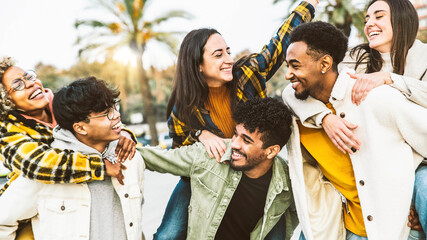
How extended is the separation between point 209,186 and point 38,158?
1206mm

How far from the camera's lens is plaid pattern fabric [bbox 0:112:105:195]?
74.1 inches

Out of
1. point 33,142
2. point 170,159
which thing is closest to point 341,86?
point 170,159

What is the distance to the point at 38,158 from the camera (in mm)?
1894

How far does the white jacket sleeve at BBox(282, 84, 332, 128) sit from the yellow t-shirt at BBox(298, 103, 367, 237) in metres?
0.14

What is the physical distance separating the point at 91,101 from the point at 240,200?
53.1 inches

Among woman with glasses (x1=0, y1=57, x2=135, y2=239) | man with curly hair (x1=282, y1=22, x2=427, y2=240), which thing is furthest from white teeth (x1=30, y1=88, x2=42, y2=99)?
man with curly hair (x1=282, y1=22, x2=427, y2=240)

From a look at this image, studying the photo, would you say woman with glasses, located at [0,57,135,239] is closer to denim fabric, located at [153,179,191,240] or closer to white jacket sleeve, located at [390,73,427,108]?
denim fabric, located at [153,179,191,240]

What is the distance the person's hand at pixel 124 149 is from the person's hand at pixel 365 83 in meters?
1.57

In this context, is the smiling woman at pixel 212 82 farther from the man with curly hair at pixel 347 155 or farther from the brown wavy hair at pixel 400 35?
the brown wavy hair at pixel 400 35

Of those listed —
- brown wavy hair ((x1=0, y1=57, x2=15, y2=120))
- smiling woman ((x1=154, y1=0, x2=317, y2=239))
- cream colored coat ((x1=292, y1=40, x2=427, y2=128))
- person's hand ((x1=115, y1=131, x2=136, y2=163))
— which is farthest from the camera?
smiling woman ((x1=154, y1=0, x2=317, y2=239))

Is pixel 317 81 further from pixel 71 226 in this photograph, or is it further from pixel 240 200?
pixel 71 226

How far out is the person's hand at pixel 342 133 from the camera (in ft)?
6.57

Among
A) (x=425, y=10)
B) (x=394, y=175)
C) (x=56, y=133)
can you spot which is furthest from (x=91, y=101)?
(x=425, y=10)

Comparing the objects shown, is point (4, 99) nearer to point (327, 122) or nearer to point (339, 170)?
point (327, 122)
